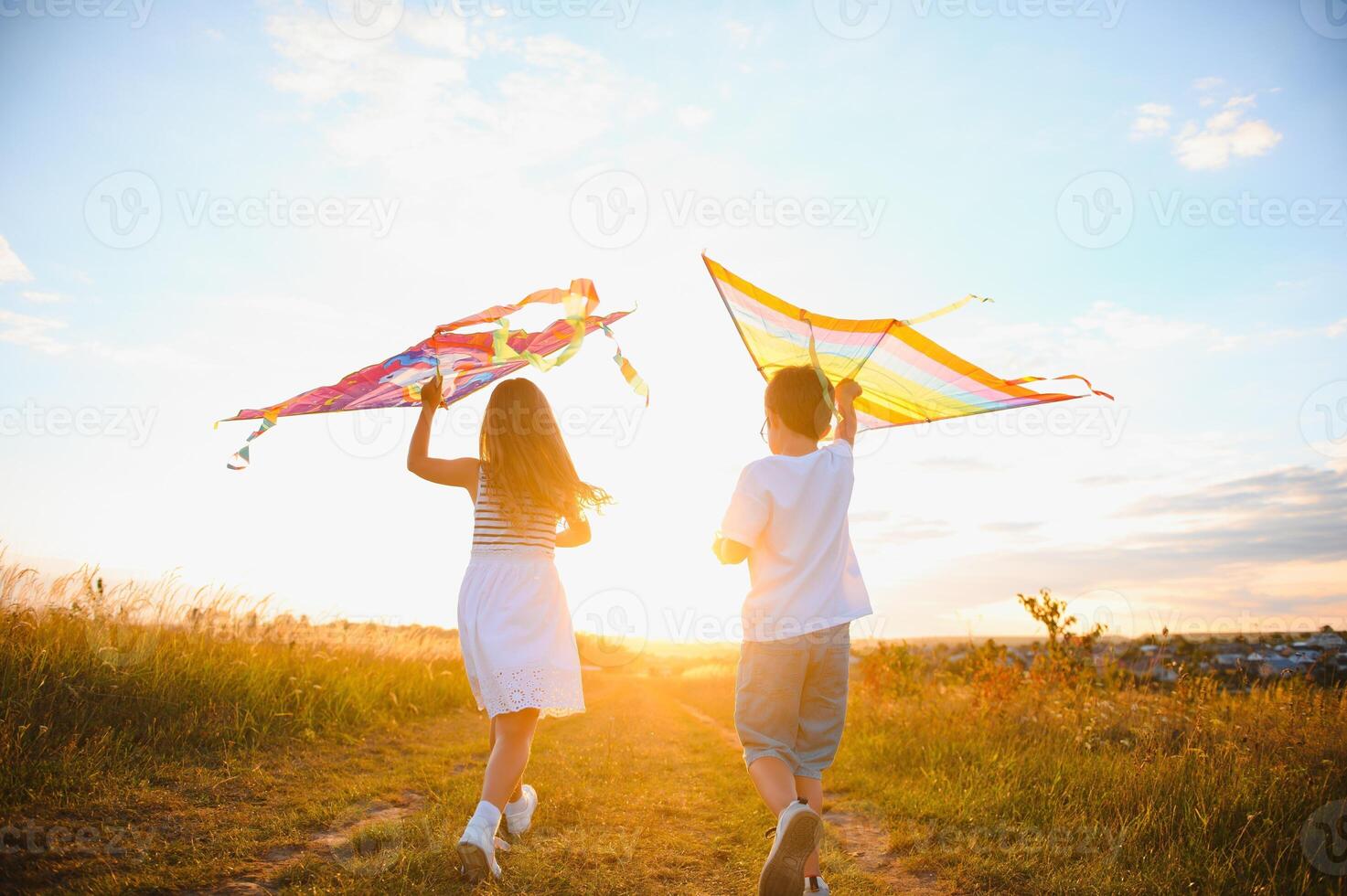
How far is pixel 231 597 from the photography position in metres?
8.91

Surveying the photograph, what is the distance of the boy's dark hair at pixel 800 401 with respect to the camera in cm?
409

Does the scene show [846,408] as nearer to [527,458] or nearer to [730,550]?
[730,550]

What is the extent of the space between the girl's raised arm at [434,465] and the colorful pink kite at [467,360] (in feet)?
2.53

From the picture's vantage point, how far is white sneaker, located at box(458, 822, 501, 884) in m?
3.75

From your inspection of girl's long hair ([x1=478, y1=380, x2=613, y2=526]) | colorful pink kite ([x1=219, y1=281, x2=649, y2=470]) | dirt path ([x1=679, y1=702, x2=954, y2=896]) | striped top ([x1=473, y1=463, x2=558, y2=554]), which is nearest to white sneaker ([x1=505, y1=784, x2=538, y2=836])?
striped top ([x1=473, y1=463, x2=558, y2=554])

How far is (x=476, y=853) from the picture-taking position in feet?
12.3

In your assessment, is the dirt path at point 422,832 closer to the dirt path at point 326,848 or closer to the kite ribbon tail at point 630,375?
the dirt path at point 326,848

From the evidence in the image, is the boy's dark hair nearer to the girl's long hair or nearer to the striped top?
the girl's long hair

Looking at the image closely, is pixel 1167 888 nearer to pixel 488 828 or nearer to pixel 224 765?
pixel 488 828

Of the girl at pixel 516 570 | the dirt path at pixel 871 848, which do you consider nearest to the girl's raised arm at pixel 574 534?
the girl at pixel 516 570

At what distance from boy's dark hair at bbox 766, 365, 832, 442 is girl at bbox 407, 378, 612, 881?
128 centimetres

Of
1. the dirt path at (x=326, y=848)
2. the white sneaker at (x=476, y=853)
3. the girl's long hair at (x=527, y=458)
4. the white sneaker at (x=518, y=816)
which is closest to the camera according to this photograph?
the dirt path at (x=326, y=848)

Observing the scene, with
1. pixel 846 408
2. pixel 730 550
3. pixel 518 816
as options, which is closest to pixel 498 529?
pixel 730 550

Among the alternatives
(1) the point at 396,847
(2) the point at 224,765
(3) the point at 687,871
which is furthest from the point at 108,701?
(3) the point at 687,871
